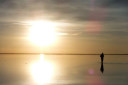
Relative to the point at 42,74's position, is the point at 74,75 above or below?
below

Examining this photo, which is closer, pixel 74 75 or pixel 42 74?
pixel 74 75

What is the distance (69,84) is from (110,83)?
3374 mm

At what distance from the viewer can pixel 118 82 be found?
27.6 m

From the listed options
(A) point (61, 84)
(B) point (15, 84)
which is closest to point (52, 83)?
(A) point (61, 84)

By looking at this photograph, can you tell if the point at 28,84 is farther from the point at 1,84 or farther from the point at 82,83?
the point at 82,83

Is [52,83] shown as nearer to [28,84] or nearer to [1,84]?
[28,84]

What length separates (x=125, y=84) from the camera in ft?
86.1

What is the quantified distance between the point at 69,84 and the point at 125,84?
450 cm

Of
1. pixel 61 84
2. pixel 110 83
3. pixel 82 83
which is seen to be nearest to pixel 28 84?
pixel 61 84

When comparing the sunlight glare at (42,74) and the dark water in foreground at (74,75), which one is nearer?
the dark water in foreground at (74,75)

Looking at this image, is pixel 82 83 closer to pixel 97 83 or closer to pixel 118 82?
pixel 97 83

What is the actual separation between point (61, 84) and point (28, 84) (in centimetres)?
268

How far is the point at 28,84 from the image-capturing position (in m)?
26.8

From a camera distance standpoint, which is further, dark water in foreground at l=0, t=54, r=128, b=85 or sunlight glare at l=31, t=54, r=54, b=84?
sunlight glare at l=31, t=54, r=54, b=84
